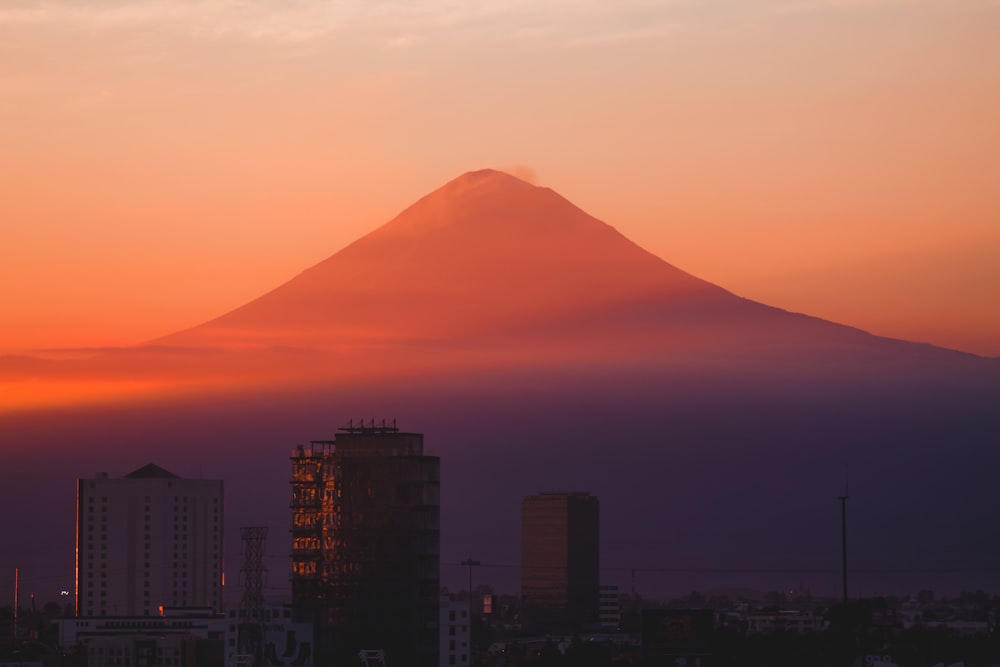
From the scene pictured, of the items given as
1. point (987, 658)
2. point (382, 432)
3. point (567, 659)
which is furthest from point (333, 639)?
point (987, 658)

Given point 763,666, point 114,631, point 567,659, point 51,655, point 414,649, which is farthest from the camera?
point 114,631

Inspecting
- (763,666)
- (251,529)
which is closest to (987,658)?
(763,666)

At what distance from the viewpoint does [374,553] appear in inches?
5153

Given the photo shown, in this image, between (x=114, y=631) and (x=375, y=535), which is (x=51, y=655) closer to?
(x=114, y=631)

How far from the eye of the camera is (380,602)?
13112 centimetres

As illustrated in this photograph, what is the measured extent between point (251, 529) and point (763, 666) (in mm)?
40503

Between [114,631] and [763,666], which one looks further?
[114,631]

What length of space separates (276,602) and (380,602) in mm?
19188

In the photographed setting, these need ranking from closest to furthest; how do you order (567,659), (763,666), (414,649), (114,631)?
(414,649)
(763,666)
(567,659)
(114,631)

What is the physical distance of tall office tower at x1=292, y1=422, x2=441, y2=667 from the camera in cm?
13062

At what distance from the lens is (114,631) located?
18762cm

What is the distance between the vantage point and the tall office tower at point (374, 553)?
429 ft

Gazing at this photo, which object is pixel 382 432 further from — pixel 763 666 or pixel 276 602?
pixel 763 666

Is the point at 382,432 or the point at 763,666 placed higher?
the point at 382,432
